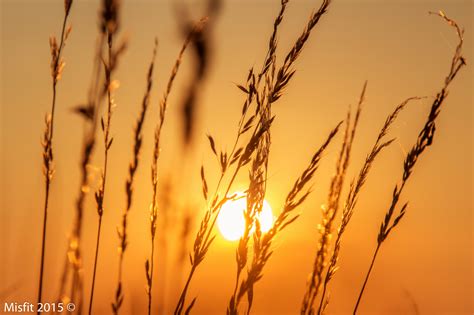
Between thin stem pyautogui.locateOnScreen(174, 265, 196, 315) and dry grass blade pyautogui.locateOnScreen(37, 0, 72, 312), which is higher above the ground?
dry grass blade pyautogui.locateOnScreen(37, 0, 72, 312)

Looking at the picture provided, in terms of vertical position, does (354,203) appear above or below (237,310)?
above

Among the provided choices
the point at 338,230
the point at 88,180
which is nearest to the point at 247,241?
the point at 338,230

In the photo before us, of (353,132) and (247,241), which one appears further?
(353,132)

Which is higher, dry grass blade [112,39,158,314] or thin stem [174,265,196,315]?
dry grass blade [112,39,158,314]

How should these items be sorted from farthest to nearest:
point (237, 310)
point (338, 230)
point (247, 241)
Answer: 1. point (338, 230)
2. point (247, 241)
3. point (237, 310)

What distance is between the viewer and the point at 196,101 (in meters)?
2.04

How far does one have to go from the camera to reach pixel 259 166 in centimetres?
219

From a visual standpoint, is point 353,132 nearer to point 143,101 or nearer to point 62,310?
point 143,101

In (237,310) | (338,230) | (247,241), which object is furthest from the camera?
(338,230)

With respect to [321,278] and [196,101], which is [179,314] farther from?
[196,101]

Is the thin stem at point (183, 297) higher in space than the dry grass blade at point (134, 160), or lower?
lower

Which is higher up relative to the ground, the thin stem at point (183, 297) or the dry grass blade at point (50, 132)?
the dry grass blade at point (50, 132)

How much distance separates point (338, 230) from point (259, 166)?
0.40 meters

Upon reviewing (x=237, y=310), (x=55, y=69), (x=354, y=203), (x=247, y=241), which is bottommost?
(x=237, y=310)
